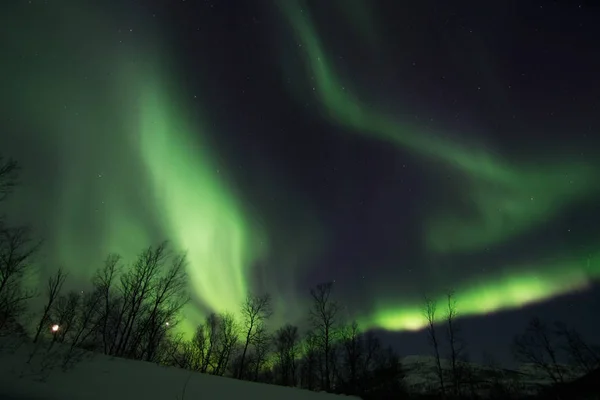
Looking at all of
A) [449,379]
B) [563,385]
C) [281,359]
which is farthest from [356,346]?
[449,379]

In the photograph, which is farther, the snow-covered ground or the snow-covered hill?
the snow-covered hill

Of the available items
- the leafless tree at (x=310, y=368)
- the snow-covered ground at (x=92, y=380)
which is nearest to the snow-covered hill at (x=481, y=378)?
the leafless tree at (x=310, y=368)

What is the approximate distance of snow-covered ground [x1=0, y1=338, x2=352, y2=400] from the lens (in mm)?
9531

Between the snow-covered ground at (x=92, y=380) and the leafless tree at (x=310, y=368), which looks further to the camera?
the leafless tree at (x=310, y=368)

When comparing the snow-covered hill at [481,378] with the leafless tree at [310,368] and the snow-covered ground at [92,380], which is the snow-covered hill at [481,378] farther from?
the snow-covered ground at [92,380]

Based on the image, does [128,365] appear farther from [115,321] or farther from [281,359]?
[281,359]

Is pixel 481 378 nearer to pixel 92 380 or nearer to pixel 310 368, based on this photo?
pixel 310 368

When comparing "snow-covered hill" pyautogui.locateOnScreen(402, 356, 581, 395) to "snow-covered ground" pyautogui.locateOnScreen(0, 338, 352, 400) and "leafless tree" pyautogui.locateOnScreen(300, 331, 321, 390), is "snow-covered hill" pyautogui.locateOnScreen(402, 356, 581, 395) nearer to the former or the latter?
"leafless tree" pyautogui.locateOnScreen(300, 331, 321, 390)

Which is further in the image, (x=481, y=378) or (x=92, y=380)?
(x=481, y=378)

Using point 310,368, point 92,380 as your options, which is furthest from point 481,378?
point 92,380

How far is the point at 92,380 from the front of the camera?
11.1 metres

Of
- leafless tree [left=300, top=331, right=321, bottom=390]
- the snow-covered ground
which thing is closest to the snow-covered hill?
leafless tree [left=300, top=331, right=321, bottom=390]

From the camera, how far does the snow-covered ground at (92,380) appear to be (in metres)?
9.53

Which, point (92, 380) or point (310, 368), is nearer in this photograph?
point (92, 380)
